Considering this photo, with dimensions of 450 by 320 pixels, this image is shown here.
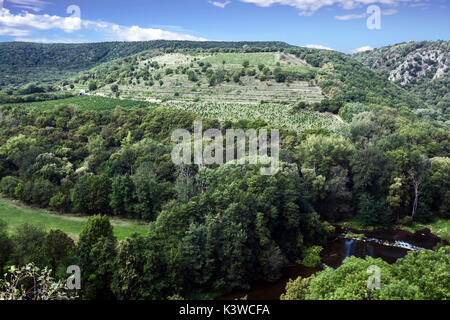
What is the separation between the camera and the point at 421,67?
162 metres

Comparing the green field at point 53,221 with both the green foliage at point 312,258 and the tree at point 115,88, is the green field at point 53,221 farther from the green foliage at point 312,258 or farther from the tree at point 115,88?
the tree at point 115,88

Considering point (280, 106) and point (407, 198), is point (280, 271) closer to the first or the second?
point (407, 198)

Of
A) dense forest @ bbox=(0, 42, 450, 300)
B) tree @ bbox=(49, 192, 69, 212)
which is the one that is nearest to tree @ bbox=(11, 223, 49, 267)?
dense forest @ bbox=(0, 42, 450, 300)

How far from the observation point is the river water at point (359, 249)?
30383 millimetres

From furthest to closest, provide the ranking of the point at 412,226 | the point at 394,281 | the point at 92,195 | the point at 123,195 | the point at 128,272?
the point at 412,226 → the point at 123,195 → the point at 92,195 → the point at 128,272 → the point at 394,281


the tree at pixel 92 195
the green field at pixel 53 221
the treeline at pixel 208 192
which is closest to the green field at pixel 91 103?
the treeline at pixel 208 192

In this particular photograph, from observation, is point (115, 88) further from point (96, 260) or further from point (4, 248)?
point (96, 260)

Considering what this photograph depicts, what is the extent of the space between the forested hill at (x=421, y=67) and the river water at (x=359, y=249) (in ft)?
348

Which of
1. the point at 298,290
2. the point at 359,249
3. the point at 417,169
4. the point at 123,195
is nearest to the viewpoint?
the point at 298,290

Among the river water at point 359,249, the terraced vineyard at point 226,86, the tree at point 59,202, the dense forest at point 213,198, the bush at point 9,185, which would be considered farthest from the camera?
the terraced vineyard at point 226,86

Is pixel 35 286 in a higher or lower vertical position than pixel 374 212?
higher

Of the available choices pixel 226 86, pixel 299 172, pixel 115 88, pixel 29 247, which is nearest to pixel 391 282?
pixel 29 247

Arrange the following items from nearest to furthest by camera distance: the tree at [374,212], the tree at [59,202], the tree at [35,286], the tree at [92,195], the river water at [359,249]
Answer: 1. the tree at [35,286]
2. the river water at [359,249]
3. the tree at [59,202]
4. the tree at [92,195]
5. the tree at [374,212]

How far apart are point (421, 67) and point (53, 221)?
184m
